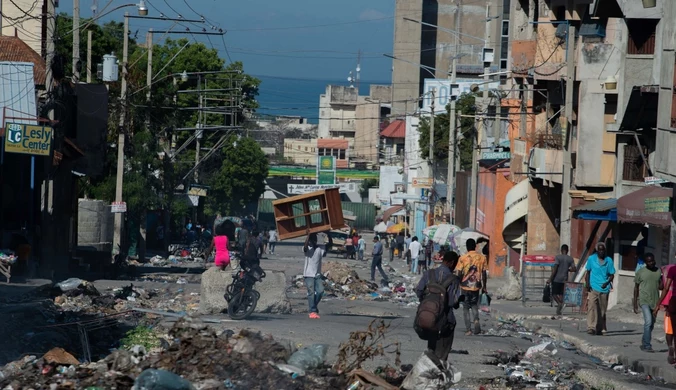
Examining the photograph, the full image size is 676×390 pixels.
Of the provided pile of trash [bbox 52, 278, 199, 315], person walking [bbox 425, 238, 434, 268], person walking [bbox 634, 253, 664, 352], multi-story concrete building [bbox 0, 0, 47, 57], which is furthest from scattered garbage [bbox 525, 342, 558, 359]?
person walking [bbox 425, 238, 434, 268]

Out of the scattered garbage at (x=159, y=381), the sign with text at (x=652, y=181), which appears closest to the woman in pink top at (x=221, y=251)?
the sign with text at (x=652, y=181)

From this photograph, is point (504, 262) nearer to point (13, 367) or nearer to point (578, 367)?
point (578, 367)

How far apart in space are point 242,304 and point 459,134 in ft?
154

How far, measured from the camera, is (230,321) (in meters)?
17.7

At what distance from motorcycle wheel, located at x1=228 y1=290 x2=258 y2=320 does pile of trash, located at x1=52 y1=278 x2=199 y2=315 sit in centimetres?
173

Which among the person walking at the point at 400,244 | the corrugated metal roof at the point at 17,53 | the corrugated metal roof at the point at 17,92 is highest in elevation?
the corrugated metal roof at the point at 17,53

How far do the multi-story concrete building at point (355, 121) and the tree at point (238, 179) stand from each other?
35316 mm

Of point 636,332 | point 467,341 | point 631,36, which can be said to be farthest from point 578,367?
point 631,36

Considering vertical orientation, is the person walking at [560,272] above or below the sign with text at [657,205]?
below

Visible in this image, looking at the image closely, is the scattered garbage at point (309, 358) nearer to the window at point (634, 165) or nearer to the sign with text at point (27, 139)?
the sign with text at point (27, 139)

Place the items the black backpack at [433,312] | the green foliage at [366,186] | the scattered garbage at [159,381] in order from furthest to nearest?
the green foliage at [366,186] → the black backpack at [433,312] → the scattered garbage at [159,381]

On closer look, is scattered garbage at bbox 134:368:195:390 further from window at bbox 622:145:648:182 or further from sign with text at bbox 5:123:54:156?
window at bbox 622:145:648:182

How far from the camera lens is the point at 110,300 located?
2081cm

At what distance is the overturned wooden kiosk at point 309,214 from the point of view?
20.7 metres
